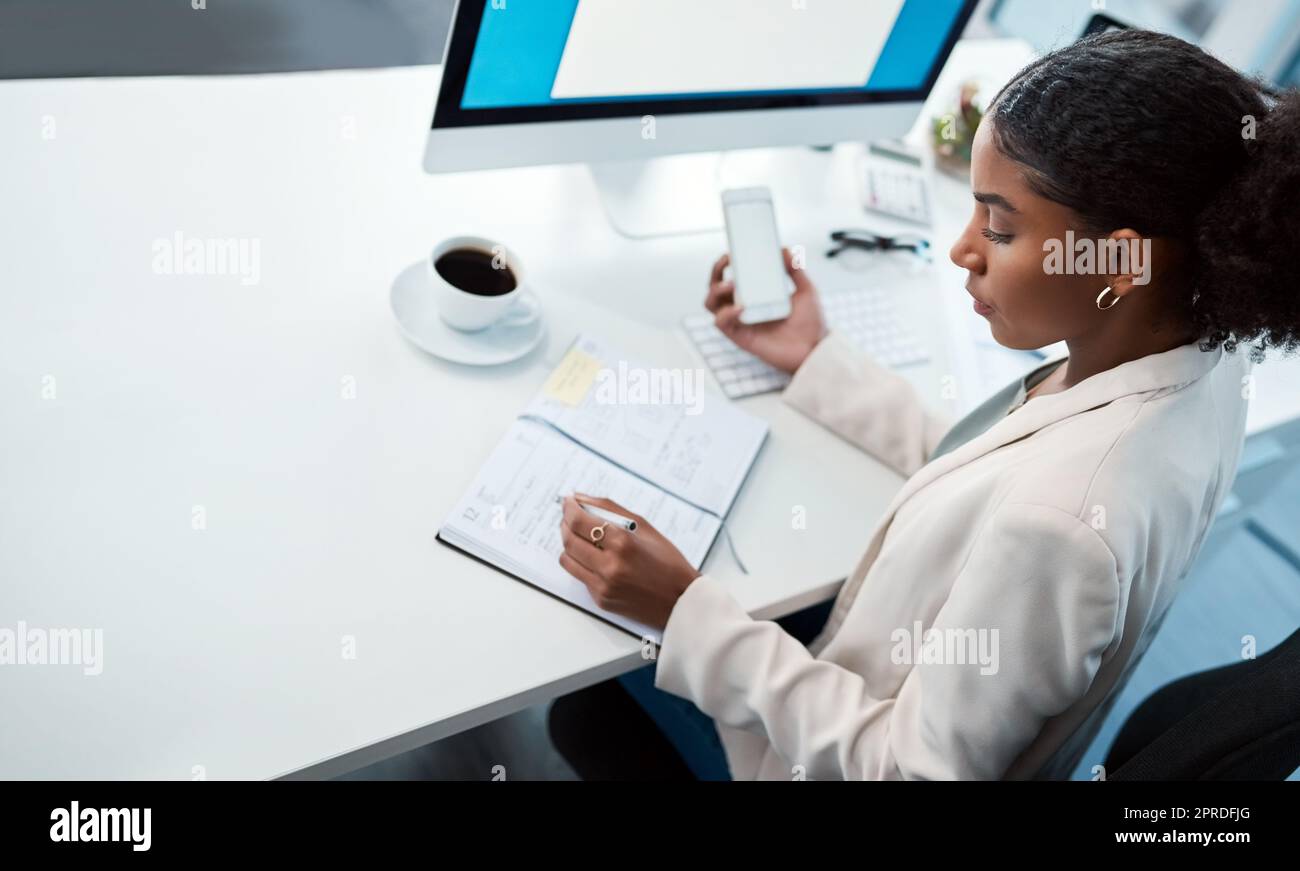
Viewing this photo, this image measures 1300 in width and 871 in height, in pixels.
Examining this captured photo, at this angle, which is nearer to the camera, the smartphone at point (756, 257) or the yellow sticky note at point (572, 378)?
the yellow sticky note at point (572, 378)

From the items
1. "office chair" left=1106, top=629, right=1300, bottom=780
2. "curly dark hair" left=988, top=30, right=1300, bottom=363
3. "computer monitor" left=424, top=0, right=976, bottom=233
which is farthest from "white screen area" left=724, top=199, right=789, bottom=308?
"office chair" left=1106, top=629, right=1300, bottom=780

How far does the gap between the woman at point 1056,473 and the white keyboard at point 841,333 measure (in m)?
0.25

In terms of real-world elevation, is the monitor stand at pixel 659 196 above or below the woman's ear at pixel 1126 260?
below

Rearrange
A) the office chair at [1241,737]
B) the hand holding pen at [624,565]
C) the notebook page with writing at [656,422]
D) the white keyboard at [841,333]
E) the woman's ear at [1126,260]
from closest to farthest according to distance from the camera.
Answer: the office chair at [1241,737] < the woman's ear at [1126,260] < the hand holding pen at [624,565] < the notebook page with writing at [656,422] < the white keyboard at [841,333]

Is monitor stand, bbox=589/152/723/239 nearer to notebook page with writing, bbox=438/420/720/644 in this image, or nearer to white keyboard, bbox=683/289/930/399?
white keyboard, bbox=683/289/930/399

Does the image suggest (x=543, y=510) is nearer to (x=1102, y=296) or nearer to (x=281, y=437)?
(x=281, y=437)

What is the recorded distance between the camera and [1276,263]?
0.63 meters

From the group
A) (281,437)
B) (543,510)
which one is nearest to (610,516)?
(543,510)

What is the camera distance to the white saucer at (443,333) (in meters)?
0.99

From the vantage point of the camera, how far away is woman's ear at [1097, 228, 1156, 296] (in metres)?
0.66

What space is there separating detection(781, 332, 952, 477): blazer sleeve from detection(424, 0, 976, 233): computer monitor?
0.32 meters

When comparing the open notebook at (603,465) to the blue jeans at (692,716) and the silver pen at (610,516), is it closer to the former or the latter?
the silver pen at (610,516)

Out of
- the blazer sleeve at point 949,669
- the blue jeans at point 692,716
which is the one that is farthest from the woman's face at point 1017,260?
the blue jeans at point 692,716

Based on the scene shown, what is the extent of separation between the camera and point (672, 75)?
42.8 inches
